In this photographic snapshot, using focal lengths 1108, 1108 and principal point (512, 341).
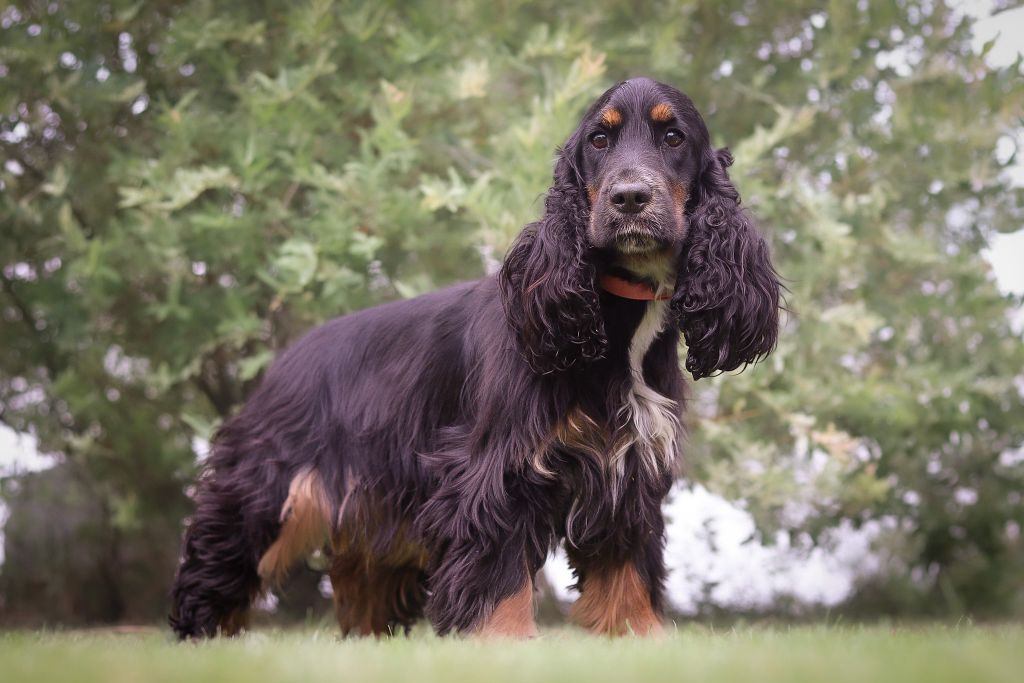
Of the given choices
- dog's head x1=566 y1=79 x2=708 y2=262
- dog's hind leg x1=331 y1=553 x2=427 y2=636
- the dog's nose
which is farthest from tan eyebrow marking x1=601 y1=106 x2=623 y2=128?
dog's hind leg x1=331 y1=553 x2=427 y2=636

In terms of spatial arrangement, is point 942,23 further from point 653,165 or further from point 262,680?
point 262,680

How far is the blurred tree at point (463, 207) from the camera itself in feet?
17.8

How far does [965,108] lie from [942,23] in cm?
57

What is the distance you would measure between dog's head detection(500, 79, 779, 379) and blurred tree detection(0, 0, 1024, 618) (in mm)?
1390

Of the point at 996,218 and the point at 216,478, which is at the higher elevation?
the point at 996,218

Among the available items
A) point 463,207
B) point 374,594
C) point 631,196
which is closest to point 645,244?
point 631,196

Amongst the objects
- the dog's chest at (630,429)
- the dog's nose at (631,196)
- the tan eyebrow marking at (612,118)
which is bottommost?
the dog's chest at (630,429)

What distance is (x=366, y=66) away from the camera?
Result: 19.7 feet

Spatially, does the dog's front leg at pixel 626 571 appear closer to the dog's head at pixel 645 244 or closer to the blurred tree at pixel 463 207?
the dog's head at pixel 645 244

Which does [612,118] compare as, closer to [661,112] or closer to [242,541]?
[661,112]

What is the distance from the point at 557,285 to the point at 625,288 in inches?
10.8

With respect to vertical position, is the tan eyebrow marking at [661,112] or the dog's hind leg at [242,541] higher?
the tan eyebrow marking at [661,112]

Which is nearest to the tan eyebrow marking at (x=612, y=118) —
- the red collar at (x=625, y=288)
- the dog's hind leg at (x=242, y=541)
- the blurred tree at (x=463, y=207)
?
the red collar at (x=625, y=288)

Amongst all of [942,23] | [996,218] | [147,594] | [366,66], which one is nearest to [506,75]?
[366,66]
